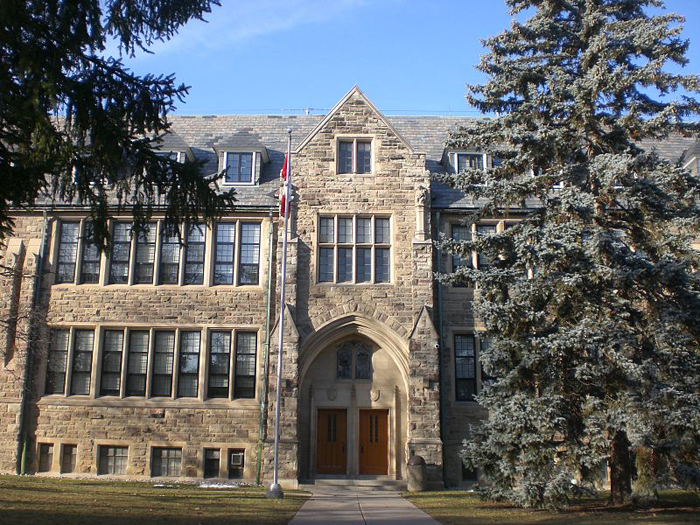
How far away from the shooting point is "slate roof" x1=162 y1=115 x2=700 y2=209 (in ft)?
69.7

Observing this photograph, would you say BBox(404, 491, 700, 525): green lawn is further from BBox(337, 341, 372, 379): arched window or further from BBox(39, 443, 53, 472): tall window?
BBox(39, 443, 53, 472): tall window

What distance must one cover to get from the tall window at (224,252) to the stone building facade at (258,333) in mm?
48

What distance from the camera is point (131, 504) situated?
1237cm

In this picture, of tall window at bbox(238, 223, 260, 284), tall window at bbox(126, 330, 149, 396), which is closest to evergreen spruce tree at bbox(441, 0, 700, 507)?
tall window at bbox(238, 223, 260, 284)

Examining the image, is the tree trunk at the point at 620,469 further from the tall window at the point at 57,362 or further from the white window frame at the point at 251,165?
the tall window at the point at 57,362

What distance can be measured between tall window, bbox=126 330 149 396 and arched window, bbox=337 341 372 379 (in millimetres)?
5871

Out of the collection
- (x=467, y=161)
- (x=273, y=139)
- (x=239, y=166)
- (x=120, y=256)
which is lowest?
(x=120, y=256)

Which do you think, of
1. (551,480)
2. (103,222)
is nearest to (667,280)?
(551,480)

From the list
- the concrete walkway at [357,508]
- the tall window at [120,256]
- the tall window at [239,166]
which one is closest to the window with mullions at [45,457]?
the tall window at [120,256]

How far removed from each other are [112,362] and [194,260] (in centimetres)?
393

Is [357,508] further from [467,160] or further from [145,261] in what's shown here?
[467,160]

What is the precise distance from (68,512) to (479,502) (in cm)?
842

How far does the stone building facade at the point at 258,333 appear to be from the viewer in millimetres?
19172

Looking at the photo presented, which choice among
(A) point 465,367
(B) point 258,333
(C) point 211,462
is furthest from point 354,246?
(C) point 211,462
